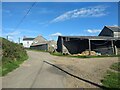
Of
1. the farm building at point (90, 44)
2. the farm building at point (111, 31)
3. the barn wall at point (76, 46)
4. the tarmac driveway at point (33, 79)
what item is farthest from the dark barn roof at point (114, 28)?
the tarmac driveway at point (33, 79)

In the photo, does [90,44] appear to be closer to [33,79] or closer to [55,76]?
[55,76]

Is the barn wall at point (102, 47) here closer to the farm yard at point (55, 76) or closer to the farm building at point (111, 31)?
the farm building at point (111, 31)

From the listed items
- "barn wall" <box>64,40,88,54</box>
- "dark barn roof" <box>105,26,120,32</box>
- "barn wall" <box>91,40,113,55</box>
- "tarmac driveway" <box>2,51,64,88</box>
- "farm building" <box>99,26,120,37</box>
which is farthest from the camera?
"dark barn roof" <box>105,26,120,32</box>

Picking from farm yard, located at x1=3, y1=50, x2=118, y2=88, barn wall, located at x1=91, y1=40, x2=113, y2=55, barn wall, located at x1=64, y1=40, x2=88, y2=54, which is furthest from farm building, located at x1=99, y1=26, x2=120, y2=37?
farm yard, located at x1=3, y1=50, x2=118, y2=88

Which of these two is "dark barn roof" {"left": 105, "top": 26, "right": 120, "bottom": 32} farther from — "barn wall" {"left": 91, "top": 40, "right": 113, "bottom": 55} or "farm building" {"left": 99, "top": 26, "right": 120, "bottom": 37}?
"barn wall" {"left": 91, "top": 40, "right": 113, "bottom": 55}

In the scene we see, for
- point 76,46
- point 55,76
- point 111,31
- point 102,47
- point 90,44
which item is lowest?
point 55,76

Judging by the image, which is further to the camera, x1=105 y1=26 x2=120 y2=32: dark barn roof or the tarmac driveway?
x1=105 y1=26 x2=120 y2=32: dark barn roof

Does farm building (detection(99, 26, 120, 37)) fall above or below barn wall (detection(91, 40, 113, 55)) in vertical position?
above

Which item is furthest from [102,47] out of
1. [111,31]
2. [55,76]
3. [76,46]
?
[55,76]

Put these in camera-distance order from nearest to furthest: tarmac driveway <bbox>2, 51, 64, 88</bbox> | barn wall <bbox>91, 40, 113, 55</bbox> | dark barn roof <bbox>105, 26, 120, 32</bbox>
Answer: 1. tarmac driveway <bbox>2, 51, 64, 88</bbox>
2. barn wall <bbox>91, 40, 113, 55</bbox>
3. dark barn roof <bbox>105, 26, 120, 32</bbox>

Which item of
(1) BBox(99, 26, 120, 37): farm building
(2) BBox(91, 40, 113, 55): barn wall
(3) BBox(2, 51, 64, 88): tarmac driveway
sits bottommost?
(3) BBox(2, 51, 64, 88): tarmac driveway

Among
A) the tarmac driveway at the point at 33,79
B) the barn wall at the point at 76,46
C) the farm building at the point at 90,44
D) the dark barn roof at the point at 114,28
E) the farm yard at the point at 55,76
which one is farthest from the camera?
the dark barn roof at the point at 114,28

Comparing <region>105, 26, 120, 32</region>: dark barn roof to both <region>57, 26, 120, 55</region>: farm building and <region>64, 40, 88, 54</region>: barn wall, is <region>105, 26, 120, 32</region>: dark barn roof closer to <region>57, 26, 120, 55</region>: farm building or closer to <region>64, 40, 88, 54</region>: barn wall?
<region>57, 26, 120, 55</region>: farm building

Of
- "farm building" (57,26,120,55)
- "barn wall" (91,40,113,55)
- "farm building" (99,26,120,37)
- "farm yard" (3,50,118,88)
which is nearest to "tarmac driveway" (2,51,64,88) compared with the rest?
"farm yard" (3,50,118,88)
